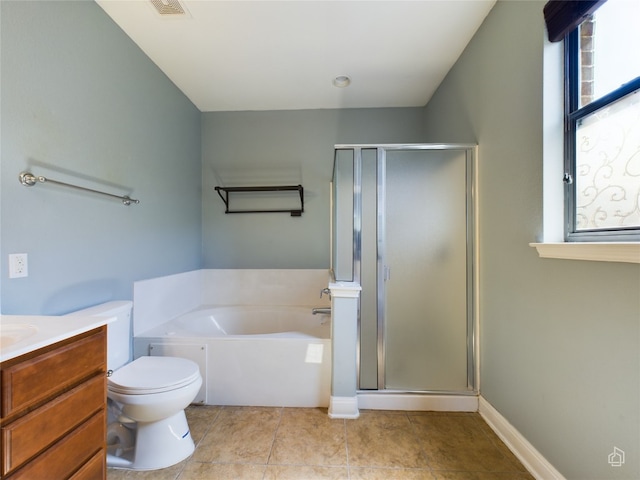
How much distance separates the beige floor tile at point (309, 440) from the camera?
1.39 metres

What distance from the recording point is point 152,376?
138 cm

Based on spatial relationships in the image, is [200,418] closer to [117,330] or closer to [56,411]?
[117,330]

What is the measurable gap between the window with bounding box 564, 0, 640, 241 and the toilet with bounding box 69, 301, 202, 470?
6.48 ft

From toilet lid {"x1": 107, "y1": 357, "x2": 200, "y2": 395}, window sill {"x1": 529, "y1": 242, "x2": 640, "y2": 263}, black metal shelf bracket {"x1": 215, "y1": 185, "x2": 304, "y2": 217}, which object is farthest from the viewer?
black metal shelf bracket {"x1": 215, "y1": 185, "x2": 304, "y2": 217}

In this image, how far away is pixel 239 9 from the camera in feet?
Result: 5.22

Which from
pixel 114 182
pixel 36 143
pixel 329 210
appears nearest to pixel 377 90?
pixel 329 210

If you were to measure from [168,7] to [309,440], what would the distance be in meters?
2.63

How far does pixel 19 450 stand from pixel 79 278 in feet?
3.20

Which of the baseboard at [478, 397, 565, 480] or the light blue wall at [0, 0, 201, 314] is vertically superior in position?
the light blue wall at [0, 0, 201, 314]

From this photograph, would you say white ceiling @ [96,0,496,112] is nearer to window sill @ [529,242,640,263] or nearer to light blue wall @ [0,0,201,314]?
light blue wall @ [0,0,201,314]

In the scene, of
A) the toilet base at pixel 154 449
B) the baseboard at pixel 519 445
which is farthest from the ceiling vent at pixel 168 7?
the baseboard at pixel 519 445

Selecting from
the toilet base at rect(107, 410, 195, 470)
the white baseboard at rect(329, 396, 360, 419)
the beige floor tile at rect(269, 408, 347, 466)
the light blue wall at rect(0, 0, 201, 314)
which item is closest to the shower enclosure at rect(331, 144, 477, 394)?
the white baseboard at rect(329, 396, 360, 419)

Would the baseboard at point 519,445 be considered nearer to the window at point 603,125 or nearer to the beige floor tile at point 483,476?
the beige floor tile at point 483,476

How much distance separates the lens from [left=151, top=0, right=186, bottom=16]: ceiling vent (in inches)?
60.3
